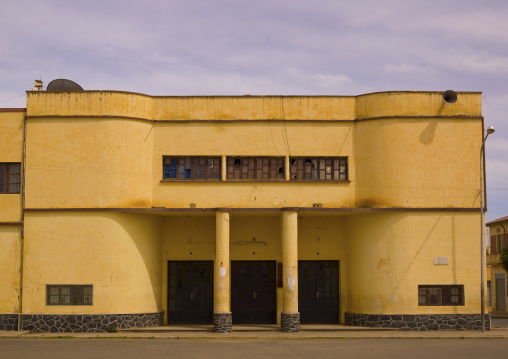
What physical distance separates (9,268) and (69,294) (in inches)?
111

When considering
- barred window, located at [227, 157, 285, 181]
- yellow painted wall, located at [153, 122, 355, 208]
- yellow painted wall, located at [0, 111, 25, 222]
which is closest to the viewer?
yellow painted wall, located at [0, 111, 25, 222]

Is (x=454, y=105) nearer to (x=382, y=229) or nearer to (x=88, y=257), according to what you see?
(x=382, y=229)

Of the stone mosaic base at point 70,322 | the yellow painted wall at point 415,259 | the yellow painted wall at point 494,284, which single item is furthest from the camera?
the yellow painted wall at point 494,284

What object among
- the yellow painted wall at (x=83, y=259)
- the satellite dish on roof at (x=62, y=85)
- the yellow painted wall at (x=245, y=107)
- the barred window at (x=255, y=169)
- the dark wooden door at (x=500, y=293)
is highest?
the satellite dish on roof at (x=62, y=85)

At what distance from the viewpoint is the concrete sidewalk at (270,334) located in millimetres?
26656

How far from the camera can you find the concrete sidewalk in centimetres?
2666

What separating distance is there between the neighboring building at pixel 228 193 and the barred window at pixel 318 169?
0.05 m

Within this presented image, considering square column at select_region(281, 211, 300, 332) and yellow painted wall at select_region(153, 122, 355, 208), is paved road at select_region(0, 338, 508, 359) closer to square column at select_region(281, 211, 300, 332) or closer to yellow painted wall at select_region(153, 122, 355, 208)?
square column at select_region(281, 211, 300, 332)

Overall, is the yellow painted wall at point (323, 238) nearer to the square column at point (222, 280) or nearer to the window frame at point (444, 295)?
the window frame at point (444, 295)

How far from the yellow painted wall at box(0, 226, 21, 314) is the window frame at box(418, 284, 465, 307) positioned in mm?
16963

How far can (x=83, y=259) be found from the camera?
28.6m

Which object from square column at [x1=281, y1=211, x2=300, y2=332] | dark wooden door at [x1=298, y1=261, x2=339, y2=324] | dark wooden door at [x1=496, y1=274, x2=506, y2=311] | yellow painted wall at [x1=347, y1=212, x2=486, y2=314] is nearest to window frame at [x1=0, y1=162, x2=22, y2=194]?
square column at [x1=281, y1=211, x2=300, y2=332]

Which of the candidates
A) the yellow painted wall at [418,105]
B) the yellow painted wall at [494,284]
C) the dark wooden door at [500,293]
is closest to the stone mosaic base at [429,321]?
the yellow painted wall at [418,105]

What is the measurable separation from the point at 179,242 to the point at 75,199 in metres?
5.45
